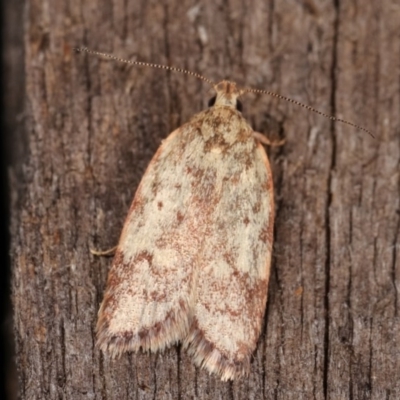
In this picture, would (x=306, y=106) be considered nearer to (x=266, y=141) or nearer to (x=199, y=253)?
(x=266, y=141)

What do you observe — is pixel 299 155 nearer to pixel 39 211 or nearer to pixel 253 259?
pixel 253 259

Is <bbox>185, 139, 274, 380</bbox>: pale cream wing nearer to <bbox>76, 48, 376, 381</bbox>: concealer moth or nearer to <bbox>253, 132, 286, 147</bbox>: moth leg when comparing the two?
<bbox>76, 48, 376, 381</bbox>: concealer moth

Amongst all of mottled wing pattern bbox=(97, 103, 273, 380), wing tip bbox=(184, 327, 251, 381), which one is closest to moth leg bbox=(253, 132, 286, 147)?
mottled wing pattern bbox=(97, 103, 273, 380)

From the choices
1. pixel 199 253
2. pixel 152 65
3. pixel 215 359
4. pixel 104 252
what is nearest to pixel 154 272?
pixel 199 253

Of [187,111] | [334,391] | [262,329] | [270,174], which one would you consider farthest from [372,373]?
[187,111]

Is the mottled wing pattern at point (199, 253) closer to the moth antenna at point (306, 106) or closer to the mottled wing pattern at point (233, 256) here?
the mottled wing pattern at point (233, 256)

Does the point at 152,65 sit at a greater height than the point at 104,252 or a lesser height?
greater
